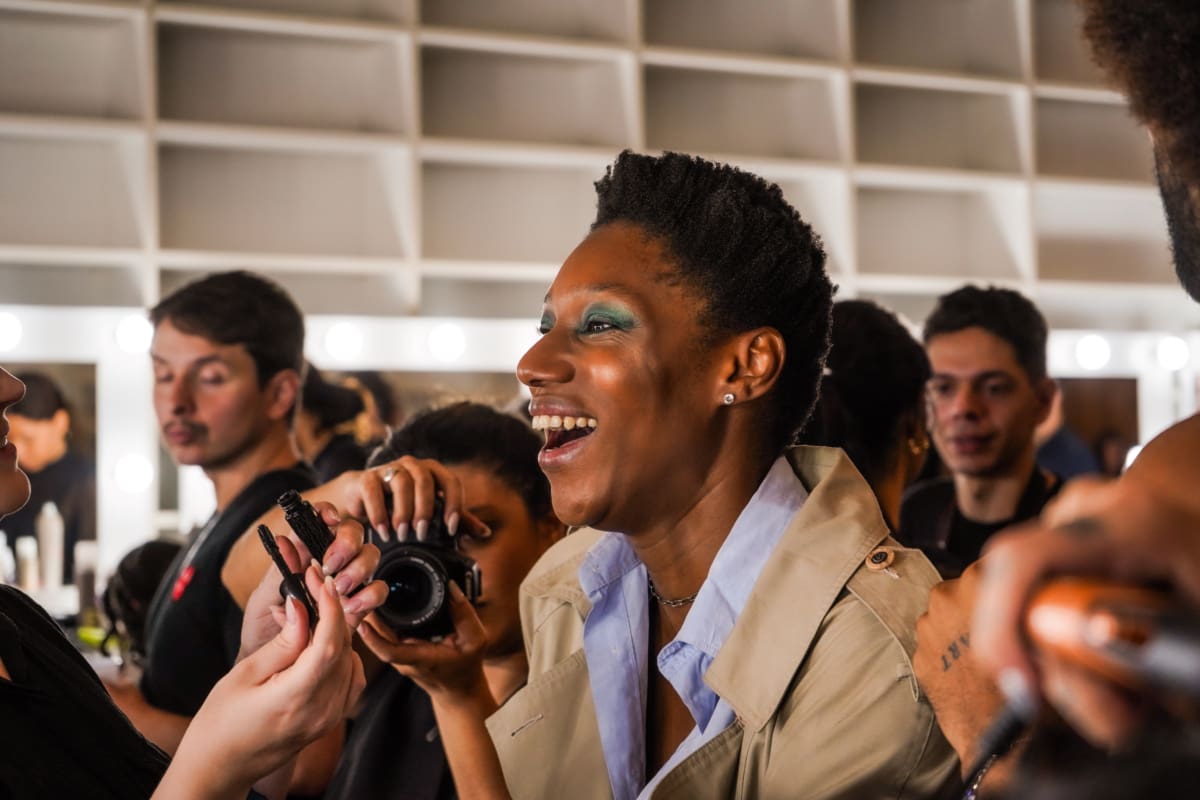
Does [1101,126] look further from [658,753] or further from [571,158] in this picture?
[658,753]

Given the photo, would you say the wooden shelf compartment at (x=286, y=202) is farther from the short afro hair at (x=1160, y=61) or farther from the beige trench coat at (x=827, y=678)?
the short afro hair at (x=1160, y=61)

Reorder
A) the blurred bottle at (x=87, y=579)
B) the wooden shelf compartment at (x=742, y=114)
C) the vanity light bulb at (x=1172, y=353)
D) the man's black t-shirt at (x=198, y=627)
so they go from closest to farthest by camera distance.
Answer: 1. the man's black t-shirt at (x=198, y=627)
2. the blurred bottle at (x=87, y=579)
3. the wooden shelf compartment at (x=742, y=114)
4. the vanity light bulb at (x=1172, y=353)

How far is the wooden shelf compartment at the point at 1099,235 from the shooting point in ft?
13.4

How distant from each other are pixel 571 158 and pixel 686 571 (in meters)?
2.43

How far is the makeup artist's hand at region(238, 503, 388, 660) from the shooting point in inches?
38.6

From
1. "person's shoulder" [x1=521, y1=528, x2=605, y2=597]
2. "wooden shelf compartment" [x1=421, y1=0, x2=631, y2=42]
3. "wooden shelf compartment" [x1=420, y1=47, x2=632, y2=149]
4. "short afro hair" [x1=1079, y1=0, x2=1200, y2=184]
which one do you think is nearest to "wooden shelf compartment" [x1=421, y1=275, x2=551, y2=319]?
"wooden shelf compartment" [x1=420, y1=47, x2=632, y2=149]

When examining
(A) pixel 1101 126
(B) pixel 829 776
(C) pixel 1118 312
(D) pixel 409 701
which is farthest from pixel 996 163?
(B) pixel 829 776

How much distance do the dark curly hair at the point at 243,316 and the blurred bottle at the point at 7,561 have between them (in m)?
1.30

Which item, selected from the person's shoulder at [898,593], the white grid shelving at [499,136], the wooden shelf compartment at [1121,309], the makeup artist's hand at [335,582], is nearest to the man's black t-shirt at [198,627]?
the makeup artist's hand at [335,582]

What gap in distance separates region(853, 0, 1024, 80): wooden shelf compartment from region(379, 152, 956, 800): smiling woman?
2928mm

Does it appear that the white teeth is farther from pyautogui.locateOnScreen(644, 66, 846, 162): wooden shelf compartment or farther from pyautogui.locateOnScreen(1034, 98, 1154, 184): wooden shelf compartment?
pyautogui.locateOnScreen(1034, 98, 1154, 184): wooden shelf compartment

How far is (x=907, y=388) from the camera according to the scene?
180 cm

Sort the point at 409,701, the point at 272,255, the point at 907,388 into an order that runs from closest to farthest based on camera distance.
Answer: the point at 409,701 < the point at 907,388 < the point at 272,255

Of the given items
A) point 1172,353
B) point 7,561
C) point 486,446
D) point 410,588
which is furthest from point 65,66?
point 1172,353
